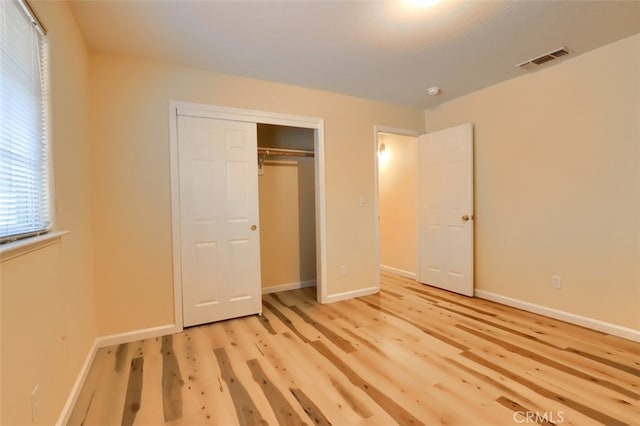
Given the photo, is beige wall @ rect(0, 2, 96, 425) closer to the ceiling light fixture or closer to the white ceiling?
the white ceiling

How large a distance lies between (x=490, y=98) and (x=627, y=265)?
2071mm

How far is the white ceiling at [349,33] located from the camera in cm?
198

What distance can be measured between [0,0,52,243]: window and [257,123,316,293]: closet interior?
7.75 feet

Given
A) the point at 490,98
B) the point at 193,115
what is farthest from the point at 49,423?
the point at 490,98

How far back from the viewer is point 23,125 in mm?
1346

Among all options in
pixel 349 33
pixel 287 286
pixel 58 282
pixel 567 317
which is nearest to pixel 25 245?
pixel 58 282

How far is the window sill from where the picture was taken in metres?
1.07

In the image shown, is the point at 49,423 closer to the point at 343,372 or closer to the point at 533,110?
the point at 343,372

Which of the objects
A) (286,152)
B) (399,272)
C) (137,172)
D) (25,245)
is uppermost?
(286,152)

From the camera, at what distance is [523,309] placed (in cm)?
317

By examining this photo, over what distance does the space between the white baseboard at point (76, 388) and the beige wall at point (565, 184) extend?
12.7 ft

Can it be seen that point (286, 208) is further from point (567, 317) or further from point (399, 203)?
point (567, 317)

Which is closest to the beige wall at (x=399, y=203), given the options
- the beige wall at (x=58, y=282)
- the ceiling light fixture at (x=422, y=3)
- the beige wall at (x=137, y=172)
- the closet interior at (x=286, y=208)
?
the closet interior at (x=286, y=208)

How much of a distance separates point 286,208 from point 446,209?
2094 millimetres
